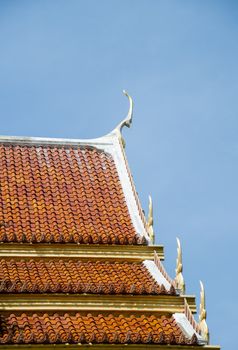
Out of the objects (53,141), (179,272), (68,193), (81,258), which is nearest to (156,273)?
(179,272)

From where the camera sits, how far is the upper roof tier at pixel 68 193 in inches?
923

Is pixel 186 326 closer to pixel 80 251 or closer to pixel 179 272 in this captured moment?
pixel 179 272

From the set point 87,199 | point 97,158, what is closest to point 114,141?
point 97,158

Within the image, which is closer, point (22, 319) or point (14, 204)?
point (22, 319)

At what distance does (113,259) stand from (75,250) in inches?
29.5

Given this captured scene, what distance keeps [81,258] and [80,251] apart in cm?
15

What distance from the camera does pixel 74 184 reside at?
2544 centimetres

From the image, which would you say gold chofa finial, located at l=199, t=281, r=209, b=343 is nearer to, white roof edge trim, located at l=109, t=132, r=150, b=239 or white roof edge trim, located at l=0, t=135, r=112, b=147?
white roof edge trim, located at l=109, t=132, r=150, b=239

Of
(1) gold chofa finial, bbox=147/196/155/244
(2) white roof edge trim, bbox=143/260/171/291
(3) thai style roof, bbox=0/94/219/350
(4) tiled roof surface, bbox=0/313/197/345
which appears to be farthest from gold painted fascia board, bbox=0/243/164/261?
(4) tiled roof surface, bbox=0/313/197/345

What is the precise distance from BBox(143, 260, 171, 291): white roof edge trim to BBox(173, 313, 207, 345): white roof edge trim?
75 cm

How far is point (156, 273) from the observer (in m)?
22.4

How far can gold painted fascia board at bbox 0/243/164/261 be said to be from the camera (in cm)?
2236

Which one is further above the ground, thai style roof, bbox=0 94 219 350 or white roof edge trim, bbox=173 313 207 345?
thai style roof, bbox=0 94 219 350

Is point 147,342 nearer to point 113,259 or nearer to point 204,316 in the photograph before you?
point 204,316
